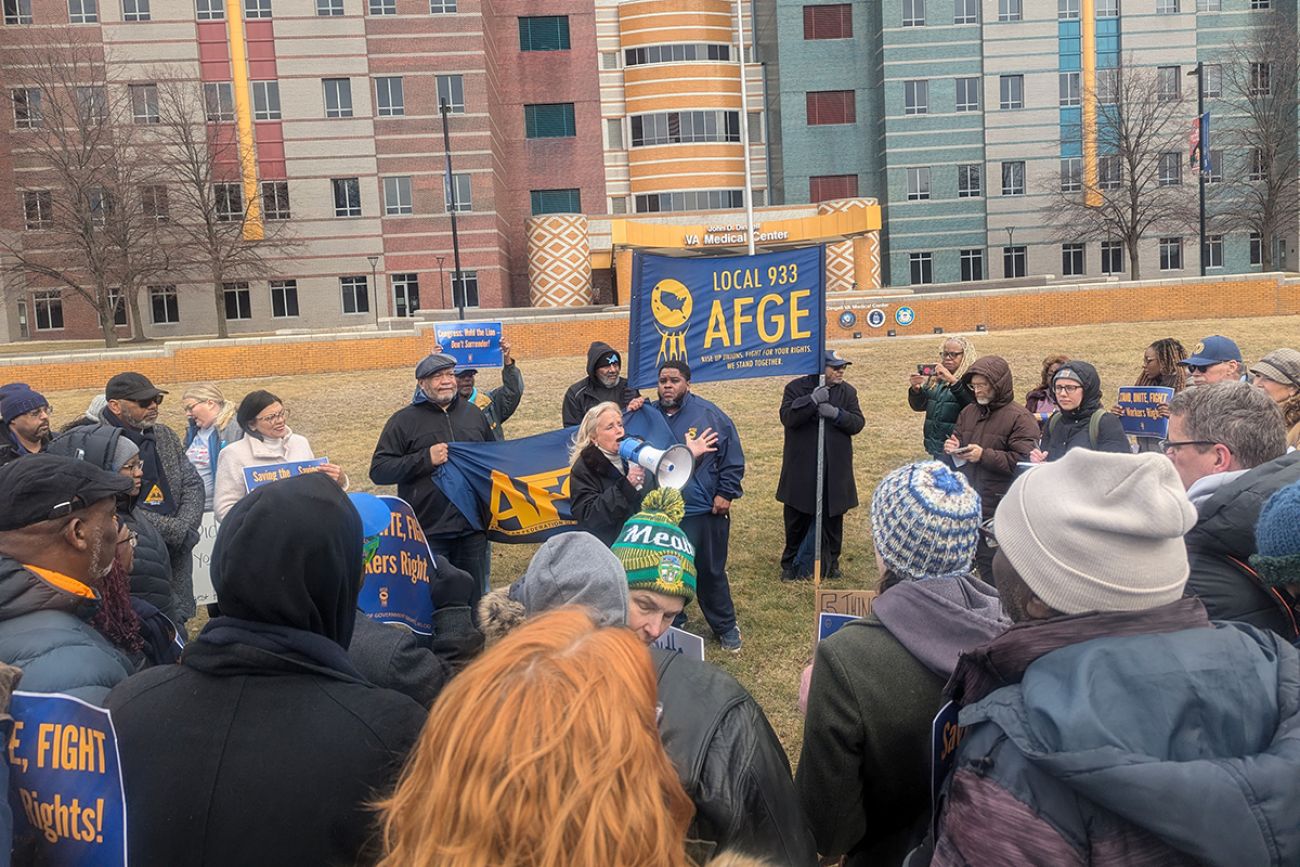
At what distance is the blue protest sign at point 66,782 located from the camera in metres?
2.06

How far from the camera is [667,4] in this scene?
54656 millimetres

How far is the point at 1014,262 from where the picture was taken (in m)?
55.1

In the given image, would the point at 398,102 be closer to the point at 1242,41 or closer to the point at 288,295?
the point at 288,295

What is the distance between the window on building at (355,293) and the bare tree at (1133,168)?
36.7m

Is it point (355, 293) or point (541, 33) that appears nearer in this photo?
point (355, 293)

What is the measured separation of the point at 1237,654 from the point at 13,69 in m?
56.1

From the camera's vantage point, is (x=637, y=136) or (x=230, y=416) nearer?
(x=230, y=416)

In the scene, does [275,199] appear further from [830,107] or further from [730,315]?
[730,315]

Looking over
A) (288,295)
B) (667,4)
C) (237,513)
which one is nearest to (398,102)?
(288,295)

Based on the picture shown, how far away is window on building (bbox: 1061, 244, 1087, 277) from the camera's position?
5478 centimetres

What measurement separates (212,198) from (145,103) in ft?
21.8

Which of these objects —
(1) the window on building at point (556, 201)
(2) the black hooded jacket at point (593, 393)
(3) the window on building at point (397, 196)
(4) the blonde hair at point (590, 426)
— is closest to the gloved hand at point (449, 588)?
(4) the blonde hair at point (590, 426)

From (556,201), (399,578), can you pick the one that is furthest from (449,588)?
(556,201)

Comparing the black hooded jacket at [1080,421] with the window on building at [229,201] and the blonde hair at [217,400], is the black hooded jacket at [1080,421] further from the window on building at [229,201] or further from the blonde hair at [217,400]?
the window on building at [229,201]
